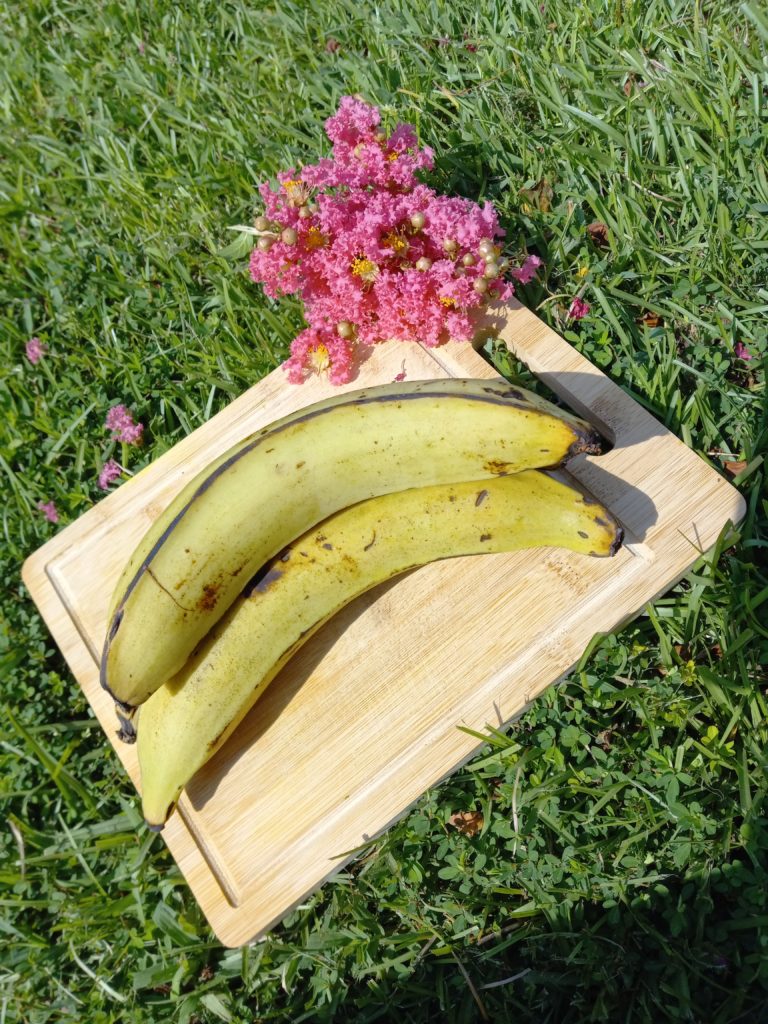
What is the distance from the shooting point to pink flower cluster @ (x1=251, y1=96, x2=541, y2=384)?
2.96 meters

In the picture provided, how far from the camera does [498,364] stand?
10.1 feet

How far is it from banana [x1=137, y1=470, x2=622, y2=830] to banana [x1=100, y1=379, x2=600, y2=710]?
0.15 metres

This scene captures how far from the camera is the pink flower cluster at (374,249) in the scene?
2.96 metres

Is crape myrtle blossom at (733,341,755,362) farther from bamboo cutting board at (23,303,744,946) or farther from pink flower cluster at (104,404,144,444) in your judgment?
pink flower cluster at (104,404,144,444)

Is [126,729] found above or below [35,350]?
below

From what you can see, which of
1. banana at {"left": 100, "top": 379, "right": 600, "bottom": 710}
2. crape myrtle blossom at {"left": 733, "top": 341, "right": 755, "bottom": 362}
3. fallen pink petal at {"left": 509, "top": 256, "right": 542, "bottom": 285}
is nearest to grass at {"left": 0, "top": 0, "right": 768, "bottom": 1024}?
crape myrtle blossom at {"left": 733, "top": 341, "right": 755, "bottom": 362}

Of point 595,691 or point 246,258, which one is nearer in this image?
point 595,691

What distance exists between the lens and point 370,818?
8.46 ft

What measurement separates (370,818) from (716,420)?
188cm

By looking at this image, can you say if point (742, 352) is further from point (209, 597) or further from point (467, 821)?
point (209, 597)

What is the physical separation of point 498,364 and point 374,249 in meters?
0.62

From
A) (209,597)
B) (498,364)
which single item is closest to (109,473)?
(209,597)

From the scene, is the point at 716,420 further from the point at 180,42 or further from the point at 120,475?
the point at 180,42

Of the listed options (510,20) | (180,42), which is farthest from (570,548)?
(180,42)
